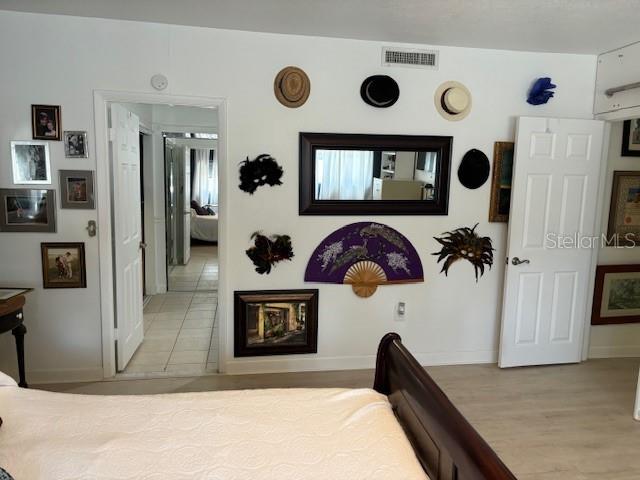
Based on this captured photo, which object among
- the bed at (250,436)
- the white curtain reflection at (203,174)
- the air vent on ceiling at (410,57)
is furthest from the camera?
the white curtain reflection at (203,174)

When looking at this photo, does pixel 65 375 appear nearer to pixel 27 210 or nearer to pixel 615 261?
pixel 27 210

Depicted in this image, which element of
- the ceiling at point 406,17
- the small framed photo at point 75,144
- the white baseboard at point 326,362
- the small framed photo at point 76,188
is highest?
the ceiling at point 406,17

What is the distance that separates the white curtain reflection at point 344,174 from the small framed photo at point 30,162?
1.84 m

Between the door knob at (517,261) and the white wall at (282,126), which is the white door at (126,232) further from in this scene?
the door knob at (517,261)

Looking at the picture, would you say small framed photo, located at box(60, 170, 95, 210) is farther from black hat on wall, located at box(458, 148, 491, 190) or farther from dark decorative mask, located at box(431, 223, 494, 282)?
black hat on wall, located at box(458, 148, 491, 190)

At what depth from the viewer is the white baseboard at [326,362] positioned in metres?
3.43

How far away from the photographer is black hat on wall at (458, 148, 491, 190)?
11.4ft

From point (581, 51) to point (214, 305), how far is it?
430 centimetres

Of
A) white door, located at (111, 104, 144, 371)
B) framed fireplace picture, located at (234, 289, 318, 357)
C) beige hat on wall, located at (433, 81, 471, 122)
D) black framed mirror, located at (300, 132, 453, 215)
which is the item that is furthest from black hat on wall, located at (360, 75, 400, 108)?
white door, located at (111, 104, 144, 371)

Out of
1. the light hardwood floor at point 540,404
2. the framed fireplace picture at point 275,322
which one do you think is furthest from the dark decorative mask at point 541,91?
the framed fireplace picture at point 275,322

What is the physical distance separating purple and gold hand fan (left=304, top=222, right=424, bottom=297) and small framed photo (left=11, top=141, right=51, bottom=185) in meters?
1.93

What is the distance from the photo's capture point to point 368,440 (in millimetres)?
1552

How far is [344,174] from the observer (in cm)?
336

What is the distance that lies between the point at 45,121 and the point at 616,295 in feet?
15.3
